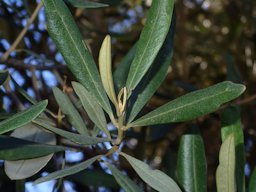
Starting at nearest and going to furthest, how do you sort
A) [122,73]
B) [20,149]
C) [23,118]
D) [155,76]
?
[23,118] < [20,149] < [155,76] < [122,73]

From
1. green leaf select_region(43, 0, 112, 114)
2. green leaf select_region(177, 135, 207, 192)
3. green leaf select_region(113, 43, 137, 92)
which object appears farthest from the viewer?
green leaf select_region(113, 43, 137, 92)

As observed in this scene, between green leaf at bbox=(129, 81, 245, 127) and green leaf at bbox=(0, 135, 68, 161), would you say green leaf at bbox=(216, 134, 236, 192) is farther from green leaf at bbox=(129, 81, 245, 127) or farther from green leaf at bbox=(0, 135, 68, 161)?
green leaf at bbox=(0, 135, 68, 161)

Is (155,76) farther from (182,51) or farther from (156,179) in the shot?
(182,51)

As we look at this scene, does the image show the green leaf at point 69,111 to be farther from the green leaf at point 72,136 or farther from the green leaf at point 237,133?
the green leaf at point 237,133

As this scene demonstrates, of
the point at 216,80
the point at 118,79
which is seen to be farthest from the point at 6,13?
the point at 216,80

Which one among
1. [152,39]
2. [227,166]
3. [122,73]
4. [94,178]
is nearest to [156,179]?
[227,166]

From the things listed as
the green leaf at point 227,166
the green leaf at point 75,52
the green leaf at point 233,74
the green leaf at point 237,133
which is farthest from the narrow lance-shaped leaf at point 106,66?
the green leaf at point 233,74

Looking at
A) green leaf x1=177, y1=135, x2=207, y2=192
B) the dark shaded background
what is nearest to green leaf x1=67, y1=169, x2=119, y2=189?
the dark shaded background

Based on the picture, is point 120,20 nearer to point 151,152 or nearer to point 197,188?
point 151,152
